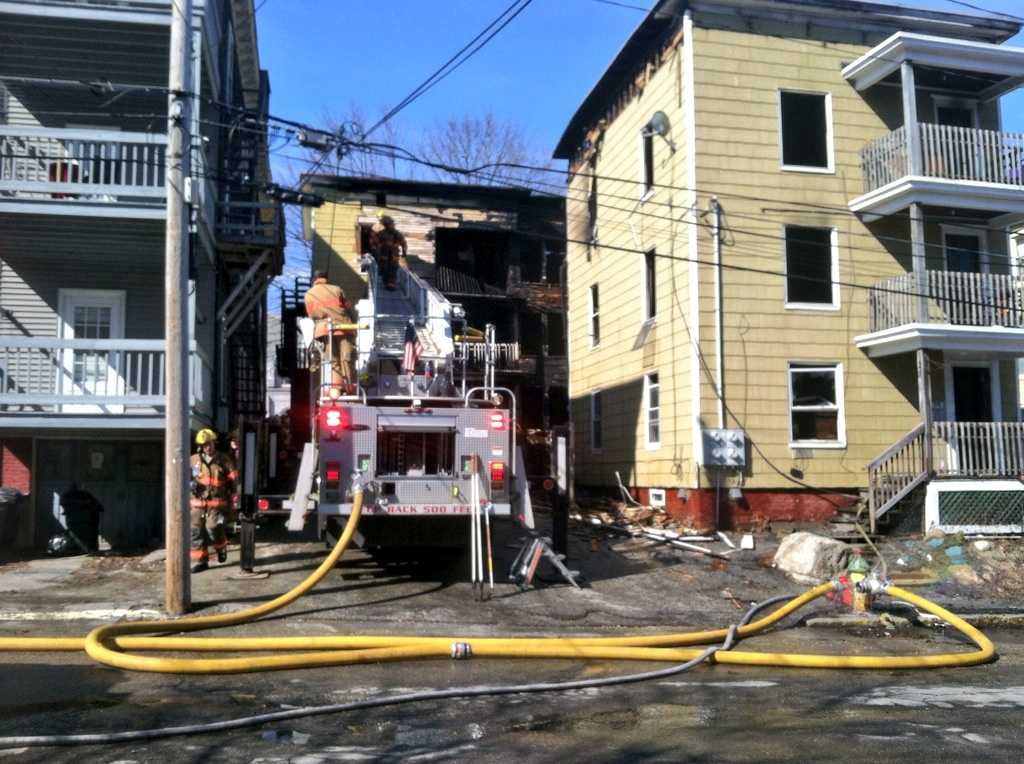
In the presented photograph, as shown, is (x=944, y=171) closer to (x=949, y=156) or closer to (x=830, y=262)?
(x=949, y=156)

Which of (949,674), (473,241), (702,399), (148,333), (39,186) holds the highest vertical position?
(473,241)

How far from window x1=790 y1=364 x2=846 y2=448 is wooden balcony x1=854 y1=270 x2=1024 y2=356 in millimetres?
849

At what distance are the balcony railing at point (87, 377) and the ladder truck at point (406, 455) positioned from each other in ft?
8.06

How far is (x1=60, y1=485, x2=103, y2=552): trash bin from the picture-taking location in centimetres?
1384

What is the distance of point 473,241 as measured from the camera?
30.1 metres

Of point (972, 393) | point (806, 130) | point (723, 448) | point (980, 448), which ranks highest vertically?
point (806, 130)

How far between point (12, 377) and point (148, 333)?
210 cm

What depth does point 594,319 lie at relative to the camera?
23.3 m

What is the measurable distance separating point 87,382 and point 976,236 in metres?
16.6

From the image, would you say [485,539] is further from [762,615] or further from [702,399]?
[702,399]

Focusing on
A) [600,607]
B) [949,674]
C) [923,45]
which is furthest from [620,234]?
[949,674]

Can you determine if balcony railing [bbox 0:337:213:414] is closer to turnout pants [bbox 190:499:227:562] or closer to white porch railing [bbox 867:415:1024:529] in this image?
turnout pants [bbox 190:499:227:562]

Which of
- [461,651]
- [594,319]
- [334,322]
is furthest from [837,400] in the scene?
[461,651]

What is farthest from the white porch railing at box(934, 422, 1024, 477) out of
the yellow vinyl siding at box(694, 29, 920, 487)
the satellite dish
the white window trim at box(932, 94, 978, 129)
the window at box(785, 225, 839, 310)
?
the satellite dish
